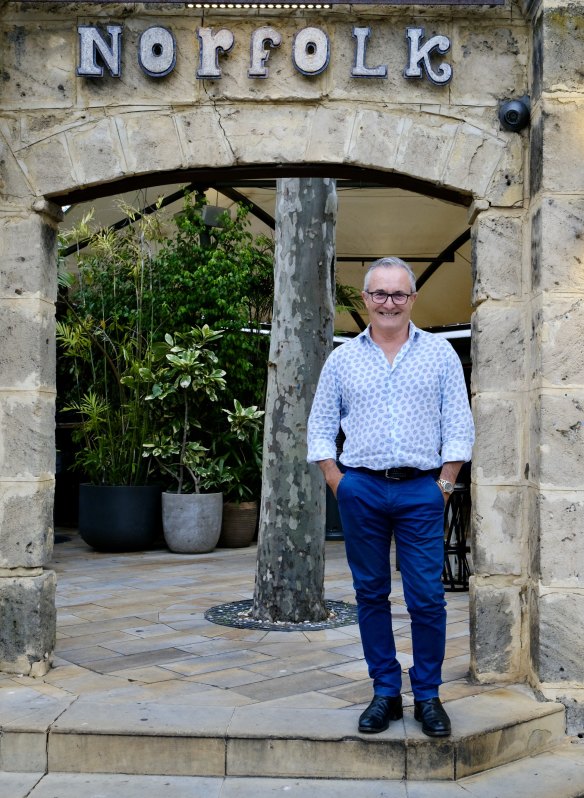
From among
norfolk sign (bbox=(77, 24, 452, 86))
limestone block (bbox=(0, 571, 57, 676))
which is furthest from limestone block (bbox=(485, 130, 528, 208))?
limestone block (bbox=(0, 571, 57, 676))

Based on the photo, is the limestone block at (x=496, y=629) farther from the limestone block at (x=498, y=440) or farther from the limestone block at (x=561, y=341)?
the limestone block at (x=561, y=341)

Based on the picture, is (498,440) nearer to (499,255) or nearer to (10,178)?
(499,255)

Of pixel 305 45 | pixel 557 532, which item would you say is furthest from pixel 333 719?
pixel 305 45

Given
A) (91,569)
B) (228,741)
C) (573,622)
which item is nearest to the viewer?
(228,741)

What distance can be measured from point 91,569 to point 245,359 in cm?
273

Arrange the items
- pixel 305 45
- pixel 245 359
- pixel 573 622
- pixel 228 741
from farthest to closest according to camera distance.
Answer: pixel 245 359 → pixel 305 45 → pixel 573 622 → pixel 228 741

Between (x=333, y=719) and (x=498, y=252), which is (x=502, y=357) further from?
(x=333, y=719)

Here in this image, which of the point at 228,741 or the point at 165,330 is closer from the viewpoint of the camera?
the point at 228,741

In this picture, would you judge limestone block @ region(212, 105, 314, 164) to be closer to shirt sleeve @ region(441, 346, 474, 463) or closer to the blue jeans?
shirt sleeve @ region(441, 346, 474, 463)

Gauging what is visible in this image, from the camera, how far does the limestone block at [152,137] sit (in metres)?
4.50

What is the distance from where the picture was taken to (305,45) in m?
4.43

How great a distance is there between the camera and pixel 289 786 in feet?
11.6

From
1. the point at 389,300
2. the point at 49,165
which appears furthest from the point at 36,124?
the point at 389,300

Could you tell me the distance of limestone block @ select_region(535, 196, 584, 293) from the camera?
4.20 metres
